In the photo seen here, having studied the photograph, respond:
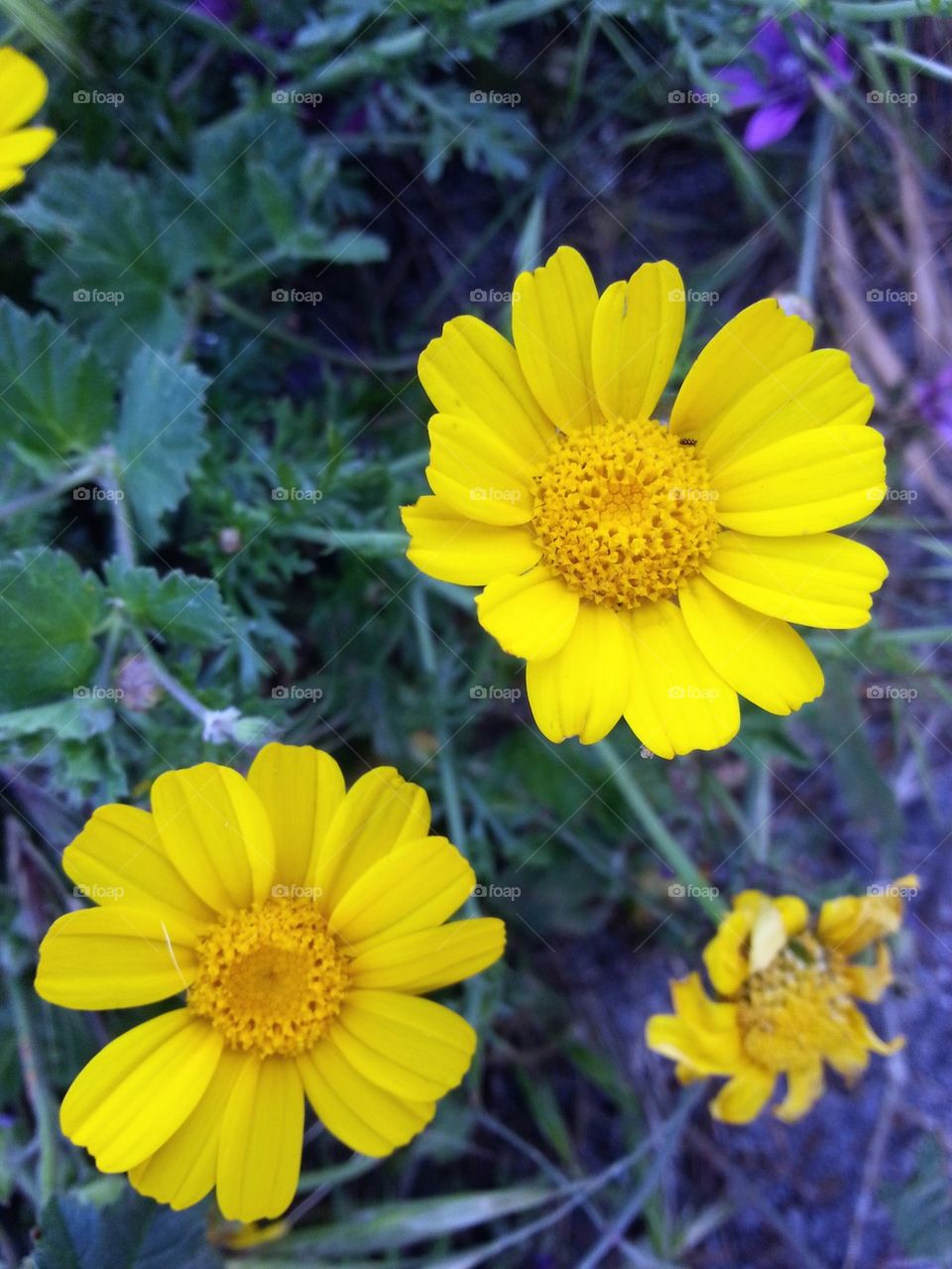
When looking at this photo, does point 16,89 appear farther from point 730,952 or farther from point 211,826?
point 730,952

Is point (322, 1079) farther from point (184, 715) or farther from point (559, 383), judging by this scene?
point (559, 383)

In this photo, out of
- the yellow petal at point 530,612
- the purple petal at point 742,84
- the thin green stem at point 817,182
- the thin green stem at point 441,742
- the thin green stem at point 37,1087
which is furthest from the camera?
the thin green stem at point 817,182

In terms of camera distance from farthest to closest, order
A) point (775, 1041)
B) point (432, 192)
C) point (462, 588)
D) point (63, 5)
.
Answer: point (432, 192) → point (462, 588) → point (63, 5) → point (775, 1041)

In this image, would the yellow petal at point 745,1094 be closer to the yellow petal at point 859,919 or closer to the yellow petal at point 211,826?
the yellow petal at point 859,919

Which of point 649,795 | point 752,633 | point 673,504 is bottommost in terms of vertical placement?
point 649,795

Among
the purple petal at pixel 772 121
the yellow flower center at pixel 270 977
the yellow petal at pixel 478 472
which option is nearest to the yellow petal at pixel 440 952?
the yellow flower center at pixel 270 977

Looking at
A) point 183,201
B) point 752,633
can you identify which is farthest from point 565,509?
point 183,201
